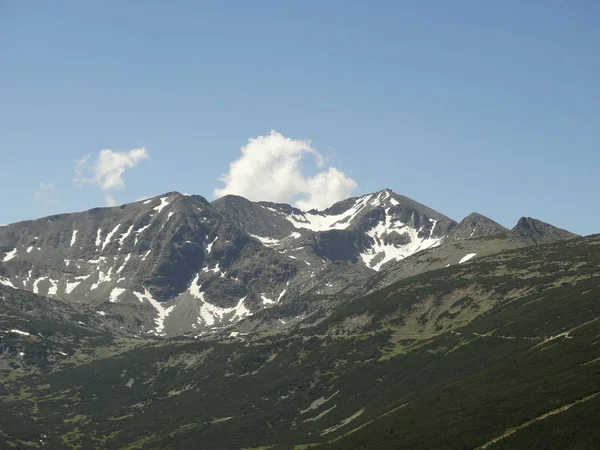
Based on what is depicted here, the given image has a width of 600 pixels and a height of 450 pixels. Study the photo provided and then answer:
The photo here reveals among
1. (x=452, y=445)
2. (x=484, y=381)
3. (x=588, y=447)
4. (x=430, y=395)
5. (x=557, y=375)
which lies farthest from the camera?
(x=430, y=395)

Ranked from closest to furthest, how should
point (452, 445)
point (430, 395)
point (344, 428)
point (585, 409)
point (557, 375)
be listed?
point (585, 409), point (452, 445), point (557, 375), point (430, 395), point (344, 428)

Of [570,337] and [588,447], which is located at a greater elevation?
[570,337]

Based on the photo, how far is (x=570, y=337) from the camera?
172 metres

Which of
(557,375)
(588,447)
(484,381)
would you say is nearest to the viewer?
(588,447)

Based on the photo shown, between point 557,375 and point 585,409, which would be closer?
point 585,409

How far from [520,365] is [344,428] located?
175 ft

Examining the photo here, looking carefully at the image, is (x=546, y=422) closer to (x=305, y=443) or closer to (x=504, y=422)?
(x=504, y=422)

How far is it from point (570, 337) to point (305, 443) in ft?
241

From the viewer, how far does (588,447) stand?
88.9 m

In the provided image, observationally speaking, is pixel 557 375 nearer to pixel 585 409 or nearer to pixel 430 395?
pixel 585 409

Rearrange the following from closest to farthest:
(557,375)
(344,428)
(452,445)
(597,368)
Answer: (452,445), (597,368), (557,375), (344,428)

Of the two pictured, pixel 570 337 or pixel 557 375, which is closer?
pixel 557 375

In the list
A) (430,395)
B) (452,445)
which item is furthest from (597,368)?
(430,395)

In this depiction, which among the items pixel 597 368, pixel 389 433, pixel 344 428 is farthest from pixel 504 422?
pixel 344 428
